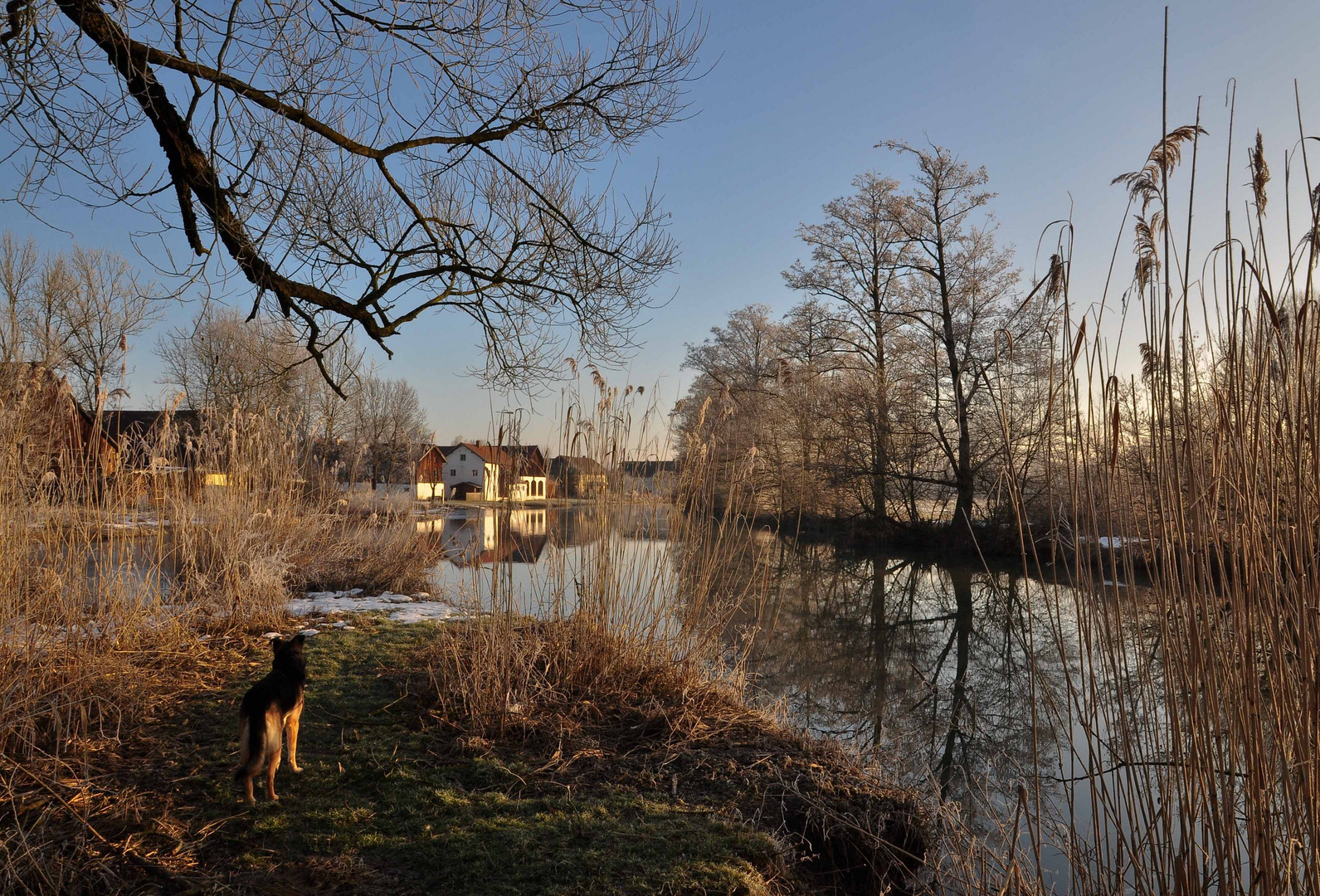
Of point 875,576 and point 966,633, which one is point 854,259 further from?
point 966,633

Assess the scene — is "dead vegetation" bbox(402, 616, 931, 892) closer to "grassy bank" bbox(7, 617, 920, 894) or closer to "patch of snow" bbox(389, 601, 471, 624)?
"grassy bank" bbox(7, 617, 920, 894)

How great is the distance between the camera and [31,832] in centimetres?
207

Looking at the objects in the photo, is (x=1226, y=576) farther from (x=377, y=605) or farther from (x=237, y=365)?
(x=237, y=365)

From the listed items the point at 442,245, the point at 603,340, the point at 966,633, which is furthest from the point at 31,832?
the point at 966,633

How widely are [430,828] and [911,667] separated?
4843mm

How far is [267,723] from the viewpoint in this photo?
2.44 meters

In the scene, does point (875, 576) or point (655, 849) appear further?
point (875, 576)

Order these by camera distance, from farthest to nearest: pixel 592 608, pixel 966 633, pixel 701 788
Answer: pixel 966 633, pixel 592 608, pixel 701 788

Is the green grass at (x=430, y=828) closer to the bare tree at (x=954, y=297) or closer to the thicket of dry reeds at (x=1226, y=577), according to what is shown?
the thicket of dry reeds at (x=1226, y=577)

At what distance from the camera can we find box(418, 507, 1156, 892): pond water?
3.03 metres

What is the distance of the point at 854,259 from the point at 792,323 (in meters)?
2.80

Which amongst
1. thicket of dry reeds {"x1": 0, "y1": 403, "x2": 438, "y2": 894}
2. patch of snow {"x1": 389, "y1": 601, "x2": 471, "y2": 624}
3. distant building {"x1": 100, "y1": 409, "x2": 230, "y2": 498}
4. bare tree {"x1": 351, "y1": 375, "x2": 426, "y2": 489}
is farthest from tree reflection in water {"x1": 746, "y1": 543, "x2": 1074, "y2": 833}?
bare tree {"x1": 351, "y1": 375, "x2": 426, "y2": 489}

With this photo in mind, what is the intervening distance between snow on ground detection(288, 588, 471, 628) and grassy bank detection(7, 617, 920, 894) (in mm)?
1798

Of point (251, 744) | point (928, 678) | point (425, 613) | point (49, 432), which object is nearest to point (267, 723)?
point (251, 744)
